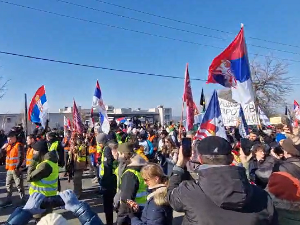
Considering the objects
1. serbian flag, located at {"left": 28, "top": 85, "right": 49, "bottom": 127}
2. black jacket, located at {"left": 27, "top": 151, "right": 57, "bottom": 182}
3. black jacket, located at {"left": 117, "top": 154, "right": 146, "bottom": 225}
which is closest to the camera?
black jacket, located at {"left": 117, "top": 154, "right": 146, "bottom": 225}

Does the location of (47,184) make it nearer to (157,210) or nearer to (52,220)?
(157,210)

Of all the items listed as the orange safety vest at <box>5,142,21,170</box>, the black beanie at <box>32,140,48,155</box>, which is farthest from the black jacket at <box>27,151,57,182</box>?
the orange safety vest at <box>5,142,21,170</box>

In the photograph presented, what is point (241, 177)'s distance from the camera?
1.96 meters

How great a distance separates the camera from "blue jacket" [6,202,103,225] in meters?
1.73

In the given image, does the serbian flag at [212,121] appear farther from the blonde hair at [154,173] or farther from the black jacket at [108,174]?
the blonde hair at [154,173]

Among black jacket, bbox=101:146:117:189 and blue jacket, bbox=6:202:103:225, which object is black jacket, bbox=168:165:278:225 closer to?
blue jacket, bbox=6:202:103:225

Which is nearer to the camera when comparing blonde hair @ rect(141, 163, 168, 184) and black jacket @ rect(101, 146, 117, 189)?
blonde hair @ rect(141, 163, 168, 184)

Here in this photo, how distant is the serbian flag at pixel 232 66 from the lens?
6406 millimetres

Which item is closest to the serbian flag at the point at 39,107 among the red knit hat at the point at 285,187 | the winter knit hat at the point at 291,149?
the winter knit hat at the point at 291,149

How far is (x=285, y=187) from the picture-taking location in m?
2.47

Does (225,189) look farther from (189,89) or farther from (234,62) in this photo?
(189,89)

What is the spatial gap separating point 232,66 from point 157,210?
462 cm

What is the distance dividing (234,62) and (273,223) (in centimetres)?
505

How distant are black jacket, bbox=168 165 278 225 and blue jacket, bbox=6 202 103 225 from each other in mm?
673
